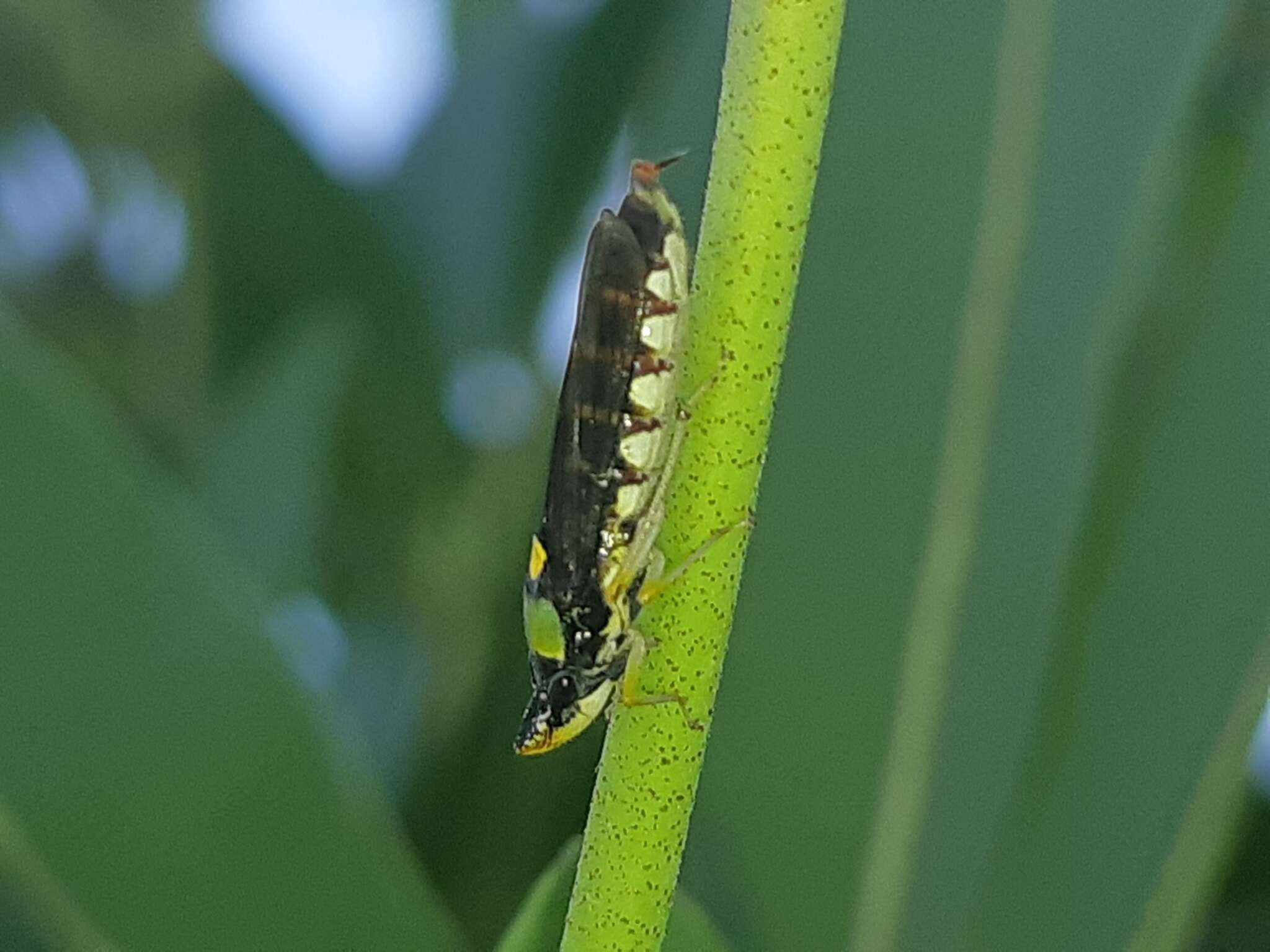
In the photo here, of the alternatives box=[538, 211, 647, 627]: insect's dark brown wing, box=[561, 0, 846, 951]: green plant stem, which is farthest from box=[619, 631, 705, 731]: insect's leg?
box=[538, 211, 647, 627]: insect's dark brown wing

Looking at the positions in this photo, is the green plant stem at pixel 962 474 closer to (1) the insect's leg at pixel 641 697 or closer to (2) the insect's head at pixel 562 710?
(2) the insect's head at pixel 562 710

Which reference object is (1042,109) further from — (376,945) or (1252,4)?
(376,945)

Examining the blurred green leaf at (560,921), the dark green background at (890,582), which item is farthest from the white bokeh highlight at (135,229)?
the blurred green leaf at (560,921)

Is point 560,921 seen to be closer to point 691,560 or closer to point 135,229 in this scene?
point 691,560

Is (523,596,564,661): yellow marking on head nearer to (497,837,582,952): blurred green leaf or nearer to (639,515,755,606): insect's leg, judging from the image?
(497,837,582,952): blurred green leaf

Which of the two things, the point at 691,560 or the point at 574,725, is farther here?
the point at 574,725

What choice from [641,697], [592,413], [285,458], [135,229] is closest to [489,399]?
[285,458]

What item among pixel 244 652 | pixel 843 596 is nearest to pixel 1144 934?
pixel 843 596
